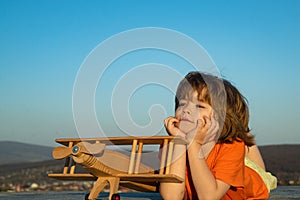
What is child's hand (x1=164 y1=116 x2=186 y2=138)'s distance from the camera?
291cm

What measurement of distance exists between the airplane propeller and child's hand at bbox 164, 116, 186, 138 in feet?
1.64

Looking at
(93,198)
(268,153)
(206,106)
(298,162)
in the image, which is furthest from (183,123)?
(268,153)

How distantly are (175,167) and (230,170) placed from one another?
37 cm

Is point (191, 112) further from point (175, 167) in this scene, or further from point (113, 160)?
point (113, 160)

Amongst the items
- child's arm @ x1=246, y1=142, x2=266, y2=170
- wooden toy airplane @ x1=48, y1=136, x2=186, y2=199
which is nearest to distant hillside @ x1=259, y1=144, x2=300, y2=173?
child's arm @ x1=246, y1=142, x2=266, y2=170

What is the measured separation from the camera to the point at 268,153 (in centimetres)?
1020

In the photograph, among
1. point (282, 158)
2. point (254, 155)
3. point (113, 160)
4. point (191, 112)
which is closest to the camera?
point (113, 160)

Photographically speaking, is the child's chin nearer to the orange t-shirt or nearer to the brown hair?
the brown hair

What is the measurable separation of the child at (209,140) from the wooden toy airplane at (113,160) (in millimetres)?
156

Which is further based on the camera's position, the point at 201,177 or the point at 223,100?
the point at 223,100

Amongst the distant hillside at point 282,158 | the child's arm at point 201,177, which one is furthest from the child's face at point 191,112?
the distant hillside at point 282,158

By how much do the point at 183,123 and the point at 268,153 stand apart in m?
7.69

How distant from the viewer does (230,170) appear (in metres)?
3.01

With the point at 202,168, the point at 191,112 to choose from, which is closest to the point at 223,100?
the point at 191,112
